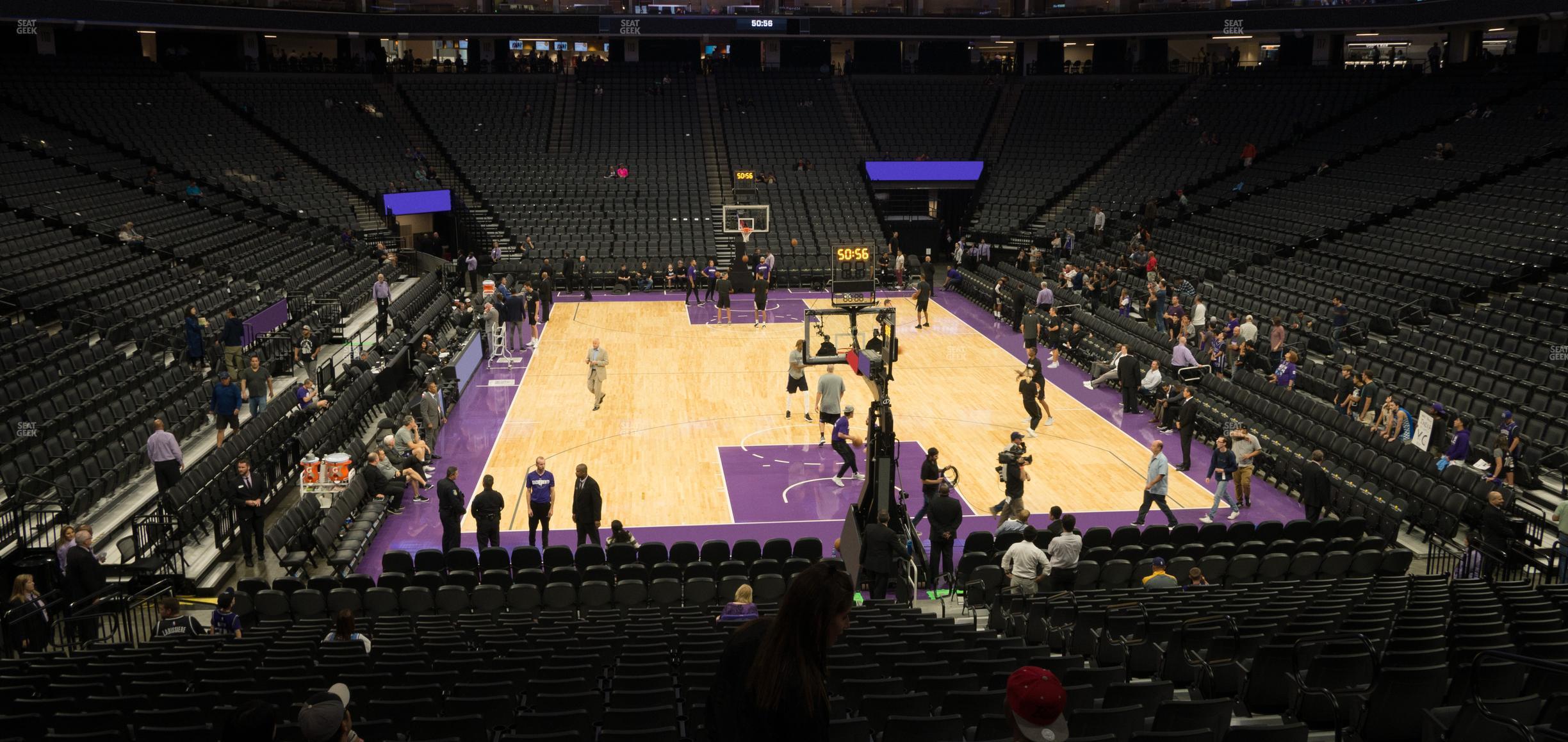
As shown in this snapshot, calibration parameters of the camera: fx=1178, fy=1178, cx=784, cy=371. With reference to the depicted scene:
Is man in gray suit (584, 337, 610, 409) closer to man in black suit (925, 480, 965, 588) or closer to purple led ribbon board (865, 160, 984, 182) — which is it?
man in black suit (925, 480, 965, 588)

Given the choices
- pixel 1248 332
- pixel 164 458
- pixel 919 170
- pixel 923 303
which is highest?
pixel 919 170

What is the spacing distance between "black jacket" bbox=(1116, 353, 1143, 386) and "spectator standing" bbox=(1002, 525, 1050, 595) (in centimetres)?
1066

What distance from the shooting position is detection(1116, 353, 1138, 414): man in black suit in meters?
22.8

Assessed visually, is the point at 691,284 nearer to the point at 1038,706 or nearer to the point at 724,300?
the point at 724,300

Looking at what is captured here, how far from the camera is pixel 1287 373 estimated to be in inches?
838

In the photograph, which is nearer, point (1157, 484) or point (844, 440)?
point (1157, 484)

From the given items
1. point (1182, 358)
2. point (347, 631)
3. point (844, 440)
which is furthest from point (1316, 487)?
point (347, 631)

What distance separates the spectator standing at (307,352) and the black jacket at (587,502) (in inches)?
360

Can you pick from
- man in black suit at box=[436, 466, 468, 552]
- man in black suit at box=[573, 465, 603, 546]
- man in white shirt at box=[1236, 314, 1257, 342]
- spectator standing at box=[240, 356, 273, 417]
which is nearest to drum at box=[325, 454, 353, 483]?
man in black suit at box=[436, 466, 468, 552]

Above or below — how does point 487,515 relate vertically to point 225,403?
below

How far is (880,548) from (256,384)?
36.6 feet

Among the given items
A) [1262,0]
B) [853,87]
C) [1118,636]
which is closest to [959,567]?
[1118,636]

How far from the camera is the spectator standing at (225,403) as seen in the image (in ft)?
57.0

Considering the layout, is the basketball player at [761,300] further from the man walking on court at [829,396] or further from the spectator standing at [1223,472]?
the spectator standing at [1223,472]
